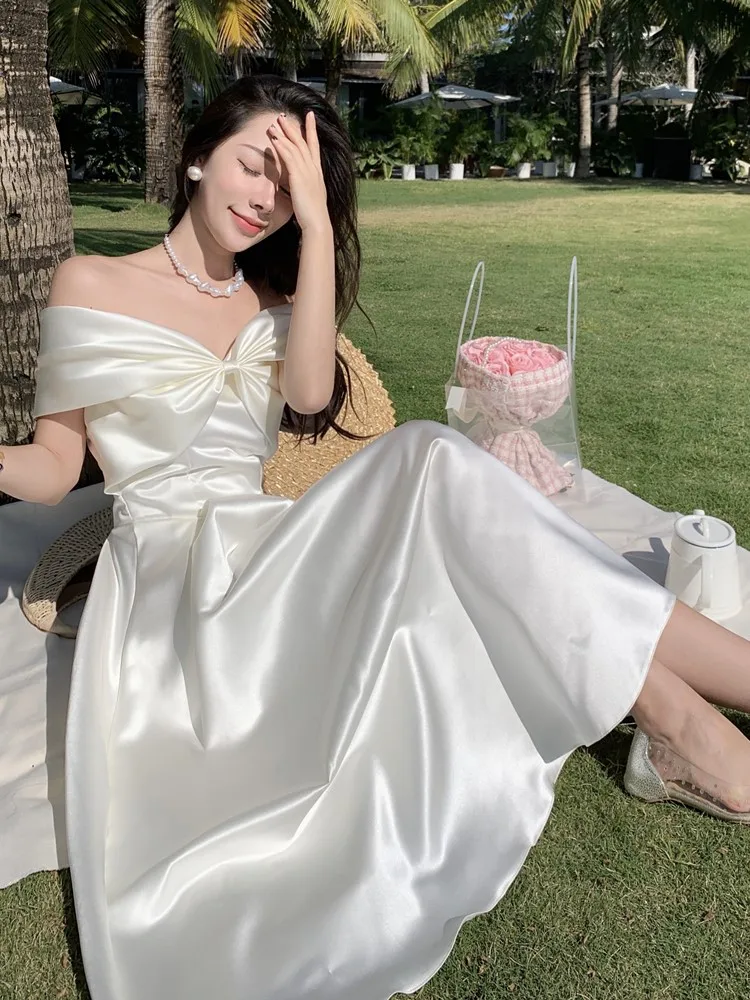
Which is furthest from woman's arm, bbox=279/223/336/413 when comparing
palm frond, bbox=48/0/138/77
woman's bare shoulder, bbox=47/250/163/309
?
palm frond, bbox=48/0/138/77

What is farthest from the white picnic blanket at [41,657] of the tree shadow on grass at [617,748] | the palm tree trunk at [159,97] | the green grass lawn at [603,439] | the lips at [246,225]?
the palm tree trunk at [159,97]

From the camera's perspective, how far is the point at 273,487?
3.93 meters

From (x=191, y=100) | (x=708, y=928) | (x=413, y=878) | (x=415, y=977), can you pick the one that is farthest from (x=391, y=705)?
(x=191, y=100)

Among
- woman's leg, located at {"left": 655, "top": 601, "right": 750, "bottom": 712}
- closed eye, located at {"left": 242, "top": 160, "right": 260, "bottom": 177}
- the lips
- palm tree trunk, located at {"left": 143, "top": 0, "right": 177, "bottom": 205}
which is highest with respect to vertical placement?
palm tree trunk, located at {"left": 143, "top": 0, "right": 177, "bottom": 205}

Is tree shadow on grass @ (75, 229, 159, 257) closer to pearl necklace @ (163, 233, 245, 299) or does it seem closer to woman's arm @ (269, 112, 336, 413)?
pearl necklace @ (163, 233, 245, 299)

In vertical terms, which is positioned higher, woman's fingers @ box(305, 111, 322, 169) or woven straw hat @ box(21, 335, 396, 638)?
woman's fingers @ box(305, 111, 322, 169)

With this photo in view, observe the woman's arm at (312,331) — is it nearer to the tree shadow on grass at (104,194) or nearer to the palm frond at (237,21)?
the tree shadow on grass at (104,194)

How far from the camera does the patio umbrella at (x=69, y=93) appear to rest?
837 inches

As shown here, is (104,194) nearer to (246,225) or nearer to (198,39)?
(198,39)

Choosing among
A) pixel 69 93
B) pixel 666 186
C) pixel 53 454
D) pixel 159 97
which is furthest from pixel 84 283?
pixel 69 93

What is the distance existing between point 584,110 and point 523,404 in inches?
930

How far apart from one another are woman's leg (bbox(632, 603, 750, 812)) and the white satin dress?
187mm

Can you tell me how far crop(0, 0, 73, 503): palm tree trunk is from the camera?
341cm

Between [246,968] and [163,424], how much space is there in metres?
1.42
